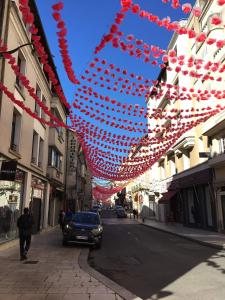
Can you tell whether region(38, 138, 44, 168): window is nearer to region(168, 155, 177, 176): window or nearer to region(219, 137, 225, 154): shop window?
region(219, 137, 225, 154): shop window

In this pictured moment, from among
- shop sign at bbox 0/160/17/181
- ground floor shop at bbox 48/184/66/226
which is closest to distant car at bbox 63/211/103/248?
shop sign at bbox 0/160/17/181

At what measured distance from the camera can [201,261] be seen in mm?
11055

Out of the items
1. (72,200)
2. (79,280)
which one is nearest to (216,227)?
(79,280)

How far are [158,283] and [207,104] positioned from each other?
17895mm

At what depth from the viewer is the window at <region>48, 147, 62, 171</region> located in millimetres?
25294

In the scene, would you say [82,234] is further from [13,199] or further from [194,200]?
[194,200]

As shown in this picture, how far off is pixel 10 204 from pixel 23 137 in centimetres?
383

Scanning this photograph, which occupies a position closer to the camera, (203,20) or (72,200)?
(203,20)

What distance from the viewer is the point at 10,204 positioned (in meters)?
14.4

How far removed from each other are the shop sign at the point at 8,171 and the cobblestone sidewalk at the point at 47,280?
295 cm

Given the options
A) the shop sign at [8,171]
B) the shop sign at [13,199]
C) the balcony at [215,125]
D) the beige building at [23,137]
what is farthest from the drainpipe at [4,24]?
the balcony at [215,125]

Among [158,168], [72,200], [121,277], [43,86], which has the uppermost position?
[43,86]

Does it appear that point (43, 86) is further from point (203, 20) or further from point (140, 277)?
point (140, 277)

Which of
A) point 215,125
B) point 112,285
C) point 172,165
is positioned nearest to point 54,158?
point 215,125
